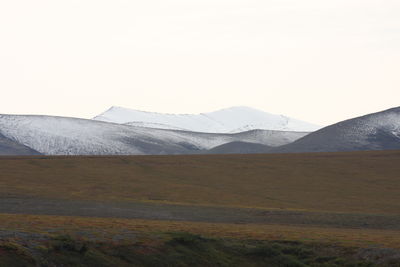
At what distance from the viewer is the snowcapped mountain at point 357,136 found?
174875 millimetres

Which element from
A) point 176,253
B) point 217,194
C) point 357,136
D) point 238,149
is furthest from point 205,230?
point 238,149

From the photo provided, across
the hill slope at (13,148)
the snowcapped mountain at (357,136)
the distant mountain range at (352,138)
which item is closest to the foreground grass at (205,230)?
the hill slope at (13,148)

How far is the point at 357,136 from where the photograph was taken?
604 feet

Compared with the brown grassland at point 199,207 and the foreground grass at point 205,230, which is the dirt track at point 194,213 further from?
the foreground grass at point 205,230

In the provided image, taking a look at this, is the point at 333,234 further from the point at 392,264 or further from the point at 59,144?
the point at 59,144

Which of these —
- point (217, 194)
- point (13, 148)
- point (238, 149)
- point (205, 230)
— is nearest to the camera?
point (205, 230)

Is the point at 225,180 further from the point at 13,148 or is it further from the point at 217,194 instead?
the point at 13,148

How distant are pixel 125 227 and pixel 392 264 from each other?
36.9ft

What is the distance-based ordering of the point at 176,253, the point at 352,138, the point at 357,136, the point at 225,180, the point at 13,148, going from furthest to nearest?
the point at 357,136
the point at 352,138
the point at 13,148
the point at 225,180
the point at 176,253

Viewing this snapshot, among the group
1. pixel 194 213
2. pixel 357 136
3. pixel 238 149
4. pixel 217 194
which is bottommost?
pixel 194 213

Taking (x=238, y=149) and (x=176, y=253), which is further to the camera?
(x=238, y=149)

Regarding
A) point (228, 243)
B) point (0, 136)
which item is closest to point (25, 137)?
point (0, 136)

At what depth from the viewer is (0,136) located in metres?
182

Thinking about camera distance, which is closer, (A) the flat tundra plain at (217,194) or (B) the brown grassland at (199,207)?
(B) the brown grassland at (199,207)
